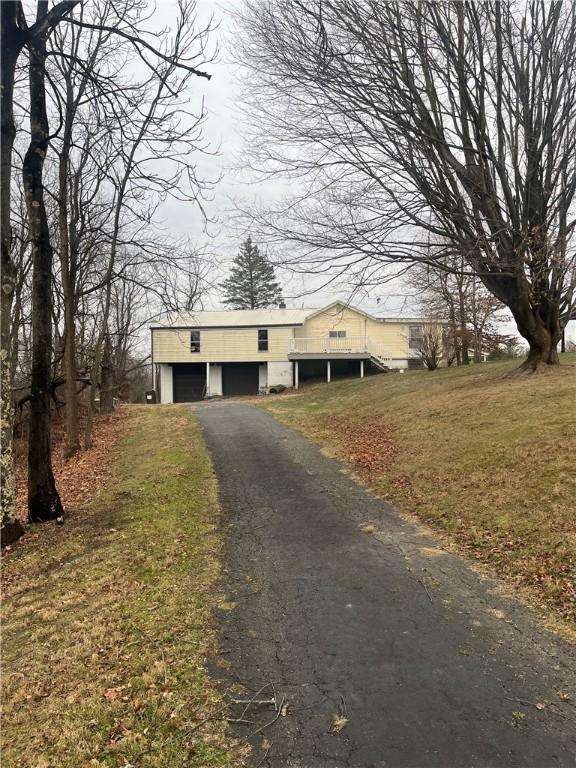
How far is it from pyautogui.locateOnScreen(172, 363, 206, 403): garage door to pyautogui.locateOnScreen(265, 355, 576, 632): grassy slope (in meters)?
19.3

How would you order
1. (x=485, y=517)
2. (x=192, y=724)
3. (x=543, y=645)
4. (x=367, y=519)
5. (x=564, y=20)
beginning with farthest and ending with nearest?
(x=564, y=20) → (x=367, y=519) → (x=485, y=517) → (x=543, y=645) → (x=192, y=724)

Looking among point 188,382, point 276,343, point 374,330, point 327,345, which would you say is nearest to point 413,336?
point 374,330

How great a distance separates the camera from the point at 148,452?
38.0ft

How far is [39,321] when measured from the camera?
6.78 metres

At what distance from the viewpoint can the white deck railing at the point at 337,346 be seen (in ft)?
96.1

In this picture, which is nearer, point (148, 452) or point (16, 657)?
point (16, 657)

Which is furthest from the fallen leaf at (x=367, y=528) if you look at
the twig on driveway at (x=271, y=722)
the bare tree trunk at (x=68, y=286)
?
the bare tree trunk at (x=68, y=286)

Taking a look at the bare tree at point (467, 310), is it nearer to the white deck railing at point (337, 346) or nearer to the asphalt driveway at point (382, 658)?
the white deck railing at point (337, 346)

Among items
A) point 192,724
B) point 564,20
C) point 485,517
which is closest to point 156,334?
point 564,20

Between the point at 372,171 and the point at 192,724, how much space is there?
33.8 ft

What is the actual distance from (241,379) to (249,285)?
2086cm

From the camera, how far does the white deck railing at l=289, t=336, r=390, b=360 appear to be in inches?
1153

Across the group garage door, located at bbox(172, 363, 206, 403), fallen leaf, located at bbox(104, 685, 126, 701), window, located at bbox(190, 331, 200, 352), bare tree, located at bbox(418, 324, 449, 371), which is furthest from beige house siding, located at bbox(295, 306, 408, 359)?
fallen leaf, located at bbox(104, 685, 126, 701)

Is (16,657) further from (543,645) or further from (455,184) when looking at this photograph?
(455,184)
